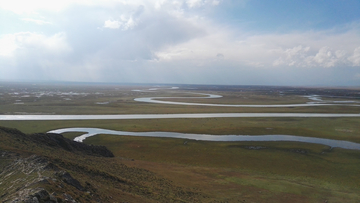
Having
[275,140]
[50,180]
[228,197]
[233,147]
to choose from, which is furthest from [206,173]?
[275,140]

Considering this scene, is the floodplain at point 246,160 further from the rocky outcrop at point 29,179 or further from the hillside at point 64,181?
the rocky outcrop at point 29,179

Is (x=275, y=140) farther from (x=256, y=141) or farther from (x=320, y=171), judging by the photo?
(x=320, y=171)

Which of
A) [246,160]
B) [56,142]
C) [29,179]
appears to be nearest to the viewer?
[29,179]

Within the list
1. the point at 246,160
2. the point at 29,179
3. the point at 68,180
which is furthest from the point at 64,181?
the point at 246,160

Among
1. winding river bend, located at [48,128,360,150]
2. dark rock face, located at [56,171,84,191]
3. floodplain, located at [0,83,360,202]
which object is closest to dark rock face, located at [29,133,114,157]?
floodplain, located at [0,83,360,202]

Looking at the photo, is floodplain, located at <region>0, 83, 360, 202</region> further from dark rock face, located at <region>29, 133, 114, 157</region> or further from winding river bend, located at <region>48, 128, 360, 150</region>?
dark rock face, located at <region>29, 133, 114, 157</region>

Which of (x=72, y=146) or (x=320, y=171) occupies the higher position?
(x=72, y=146)

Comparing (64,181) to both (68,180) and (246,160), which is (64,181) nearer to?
(68,180)

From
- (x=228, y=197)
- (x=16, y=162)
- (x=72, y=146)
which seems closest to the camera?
(x=16, y=162)

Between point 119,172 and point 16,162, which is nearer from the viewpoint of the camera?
point 16,162
